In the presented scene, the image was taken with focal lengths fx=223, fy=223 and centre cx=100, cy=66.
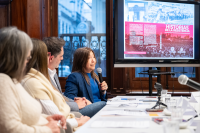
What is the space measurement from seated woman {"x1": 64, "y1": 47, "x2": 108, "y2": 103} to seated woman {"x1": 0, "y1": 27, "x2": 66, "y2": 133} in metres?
1.26

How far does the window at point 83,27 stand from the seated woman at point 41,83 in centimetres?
238

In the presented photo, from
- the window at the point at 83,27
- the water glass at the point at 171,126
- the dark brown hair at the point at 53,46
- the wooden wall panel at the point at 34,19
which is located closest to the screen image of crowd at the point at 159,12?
the window at the point at 83,27

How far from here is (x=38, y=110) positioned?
108 centimetres

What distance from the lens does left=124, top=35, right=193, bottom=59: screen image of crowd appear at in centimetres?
286

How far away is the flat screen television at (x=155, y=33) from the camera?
9.30ft

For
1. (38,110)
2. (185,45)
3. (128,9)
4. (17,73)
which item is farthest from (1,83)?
(185,45)

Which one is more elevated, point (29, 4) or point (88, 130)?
point (29, 4)

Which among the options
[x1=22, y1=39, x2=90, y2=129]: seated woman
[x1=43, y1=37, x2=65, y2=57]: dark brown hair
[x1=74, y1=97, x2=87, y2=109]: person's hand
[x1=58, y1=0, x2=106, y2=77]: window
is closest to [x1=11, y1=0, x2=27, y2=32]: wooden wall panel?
[x1=58, y1=0, x2=106, y2=77]: window

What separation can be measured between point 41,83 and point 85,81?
3.55 feet

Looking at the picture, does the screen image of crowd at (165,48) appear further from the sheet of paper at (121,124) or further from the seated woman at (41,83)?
the sheet of paper at (121,124)

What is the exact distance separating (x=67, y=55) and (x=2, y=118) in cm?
303

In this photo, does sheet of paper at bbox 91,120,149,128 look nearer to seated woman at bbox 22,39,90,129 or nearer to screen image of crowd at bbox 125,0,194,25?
seated woman at bbox 22,39,90,129

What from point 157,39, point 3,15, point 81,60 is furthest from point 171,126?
point 3,15

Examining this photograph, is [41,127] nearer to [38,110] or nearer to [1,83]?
[38,110]
